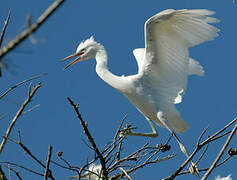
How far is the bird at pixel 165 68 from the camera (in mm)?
4918

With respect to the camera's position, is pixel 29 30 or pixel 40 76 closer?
pixel 29 30

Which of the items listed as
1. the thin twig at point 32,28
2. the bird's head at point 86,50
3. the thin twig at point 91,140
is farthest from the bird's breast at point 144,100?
the thin twig at point 32,28

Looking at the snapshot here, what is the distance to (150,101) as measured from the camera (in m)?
5.27

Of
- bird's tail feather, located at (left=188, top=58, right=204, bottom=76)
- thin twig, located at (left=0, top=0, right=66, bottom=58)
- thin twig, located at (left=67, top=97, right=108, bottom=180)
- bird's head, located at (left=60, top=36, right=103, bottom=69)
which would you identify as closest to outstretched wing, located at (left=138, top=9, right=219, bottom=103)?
bird's tail feather, located at (left=188, top=58, right=204, bottom=76)

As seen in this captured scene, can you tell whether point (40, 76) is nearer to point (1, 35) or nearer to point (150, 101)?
point (1, 35)

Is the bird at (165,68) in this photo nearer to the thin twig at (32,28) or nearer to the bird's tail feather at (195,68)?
the bird's tail feather at (195,68)

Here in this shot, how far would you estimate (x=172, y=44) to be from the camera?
513cm

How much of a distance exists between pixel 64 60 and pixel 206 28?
215 centimetres

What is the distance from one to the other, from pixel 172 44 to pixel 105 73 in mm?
1016

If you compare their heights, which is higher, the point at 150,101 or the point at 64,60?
the point at 64,60

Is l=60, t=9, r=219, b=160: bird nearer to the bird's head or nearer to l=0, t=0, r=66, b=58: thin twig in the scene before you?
the bird's head

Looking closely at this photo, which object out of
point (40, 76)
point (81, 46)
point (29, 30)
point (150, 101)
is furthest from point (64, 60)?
point (29, 30)

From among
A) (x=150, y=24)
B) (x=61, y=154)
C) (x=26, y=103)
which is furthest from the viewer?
(x=150, y=24)

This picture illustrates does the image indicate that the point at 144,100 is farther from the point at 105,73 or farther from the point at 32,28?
the point at 32,28
